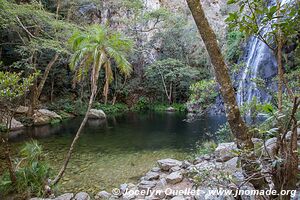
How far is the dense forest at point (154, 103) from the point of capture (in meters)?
2.49

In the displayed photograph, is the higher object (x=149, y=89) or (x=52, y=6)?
(x=52, y=6)

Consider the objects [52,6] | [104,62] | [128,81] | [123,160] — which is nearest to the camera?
[104,62]

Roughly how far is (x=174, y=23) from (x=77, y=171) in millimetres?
18112

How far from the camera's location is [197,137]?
11.3 meters

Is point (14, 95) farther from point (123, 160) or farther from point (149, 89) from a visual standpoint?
point (149, 89)

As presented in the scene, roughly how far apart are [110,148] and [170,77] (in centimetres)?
1383

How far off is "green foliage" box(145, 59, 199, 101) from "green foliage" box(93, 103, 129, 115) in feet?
10.9

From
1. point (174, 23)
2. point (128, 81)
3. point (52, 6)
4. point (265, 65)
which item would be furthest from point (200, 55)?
point (52, 6)

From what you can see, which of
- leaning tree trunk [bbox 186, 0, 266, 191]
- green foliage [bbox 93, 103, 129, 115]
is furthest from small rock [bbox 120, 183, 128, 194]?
green foliage [bbox 93, 103, 129, 115]

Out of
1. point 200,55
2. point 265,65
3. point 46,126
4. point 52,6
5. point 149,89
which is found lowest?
point 46,126

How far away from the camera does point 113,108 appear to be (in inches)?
891

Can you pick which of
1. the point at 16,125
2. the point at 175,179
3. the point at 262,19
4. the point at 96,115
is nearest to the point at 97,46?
the point at 175,179

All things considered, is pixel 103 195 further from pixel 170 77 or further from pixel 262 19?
pixel 170 77

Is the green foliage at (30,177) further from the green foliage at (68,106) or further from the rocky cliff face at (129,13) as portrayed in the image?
the rocky cliff face at (129,13)
